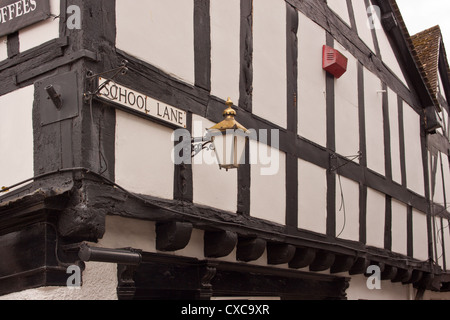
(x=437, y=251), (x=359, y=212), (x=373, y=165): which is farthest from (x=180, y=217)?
(x=437, y=251)

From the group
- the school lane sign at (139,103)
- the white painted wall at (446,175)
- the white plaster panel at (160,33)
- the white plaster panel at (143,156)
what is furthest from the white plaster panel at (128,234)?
the white painted wall at (446,175)

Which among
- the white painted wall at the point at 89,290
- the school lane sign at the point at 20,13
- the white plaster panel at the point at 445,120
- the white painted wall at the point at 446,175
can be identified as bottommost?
the white painted wall at the point at 89,290

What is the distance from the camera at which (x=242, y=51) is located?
7367mm

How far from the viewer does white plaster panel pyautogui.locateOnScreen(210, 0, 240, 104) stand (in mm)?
6902

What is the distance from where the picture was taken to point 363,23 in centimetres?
1095

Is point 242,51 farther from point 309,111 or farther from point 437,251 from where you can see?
point 437,251

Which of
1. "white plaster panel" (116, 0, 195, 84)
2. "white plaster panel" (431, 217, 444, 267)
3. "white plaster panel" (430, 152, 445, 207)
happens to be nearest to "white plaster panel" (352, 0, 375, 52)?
"white plaster panel" (430, 152, 445, 207)

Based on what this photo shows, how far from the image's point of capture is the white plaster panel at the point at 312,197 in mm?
8164

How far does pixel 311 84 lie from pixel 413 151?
4.18 metres

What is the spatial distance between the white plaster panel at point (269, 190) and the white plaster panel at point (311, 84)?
772 mm

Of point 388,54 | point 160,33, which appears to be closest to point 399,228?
point 388,54

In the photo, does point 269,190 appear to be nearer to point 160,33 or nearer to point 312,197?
point 312,197

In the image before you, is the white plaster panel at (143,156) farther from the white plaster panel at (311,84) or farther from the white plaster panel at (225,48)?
the white plaster panel at (311,84)
